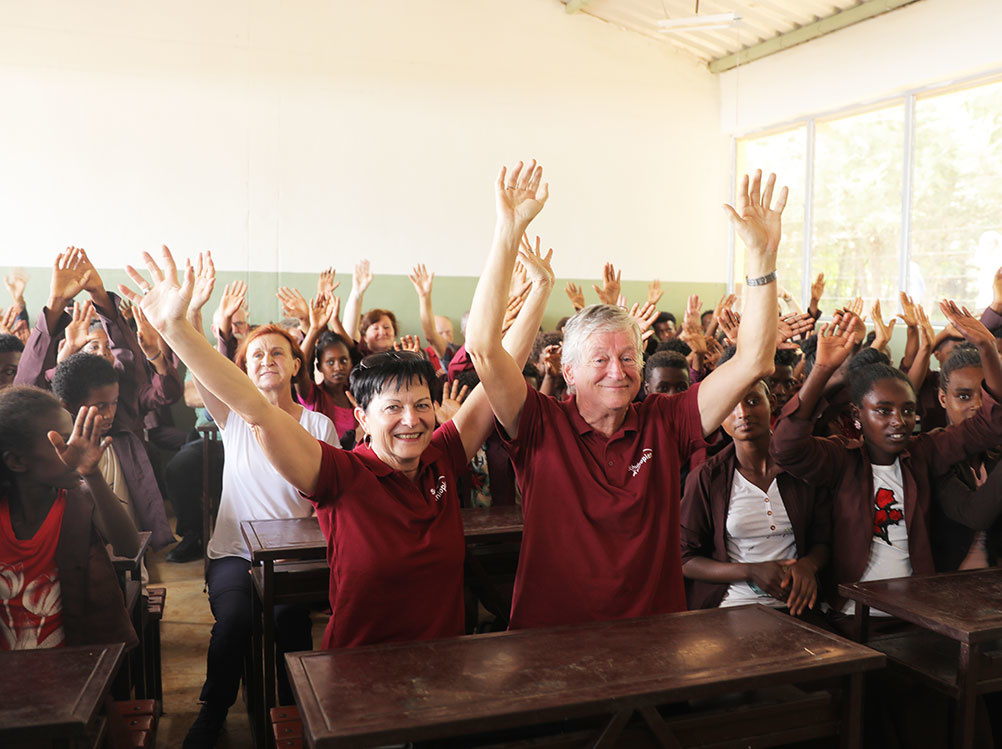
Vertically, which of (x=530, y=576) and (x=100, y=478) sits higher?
(x=100, y=478)

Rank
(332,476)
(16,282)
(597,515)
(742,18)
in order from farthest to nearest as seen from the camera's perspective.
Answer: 1. (742,18)
2. (16,282)
3. (597,515)
4. (332,476)

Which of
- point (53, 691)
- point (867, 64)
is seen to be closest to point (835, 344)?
point (53, 691)

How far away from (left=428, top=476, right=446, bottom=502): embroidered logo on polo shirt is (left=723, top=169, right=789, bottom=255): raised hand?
37.4 inches

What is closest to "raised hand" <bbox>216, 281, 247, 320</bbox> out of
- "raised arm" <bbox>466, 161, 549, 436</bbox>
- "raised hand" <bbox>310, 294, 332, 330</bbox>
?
"raised hand" <bbox>310, 294, 332, 330</bbox>

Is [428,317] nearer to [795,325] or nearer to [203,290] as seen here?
[795,325]

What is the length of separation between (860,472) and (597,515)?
1.21 m

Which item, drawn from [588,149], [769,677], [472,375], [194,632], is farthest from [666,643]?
[588,149]

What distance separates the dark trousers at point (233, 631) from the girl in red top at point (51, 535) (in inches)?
20.5

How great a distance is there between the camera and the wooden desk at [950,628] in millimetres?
2070

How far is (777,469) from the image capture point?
2.85 m

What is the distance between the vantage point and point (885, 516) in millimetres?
2752

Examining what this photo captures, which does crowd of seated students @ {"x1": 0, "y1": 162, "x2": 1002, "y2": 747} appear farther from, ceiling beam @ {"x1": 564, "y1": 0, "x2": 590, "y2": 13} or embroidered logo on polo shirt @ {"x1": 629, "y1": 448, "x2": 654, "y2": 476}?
ceiling beam @ {"x1": 564, "y1": 0, "x2": 590, "y2": 13}

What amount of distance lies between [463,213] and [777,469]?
5.87 metres

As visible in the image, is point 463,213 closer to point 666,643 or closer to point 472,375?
point 472,375
